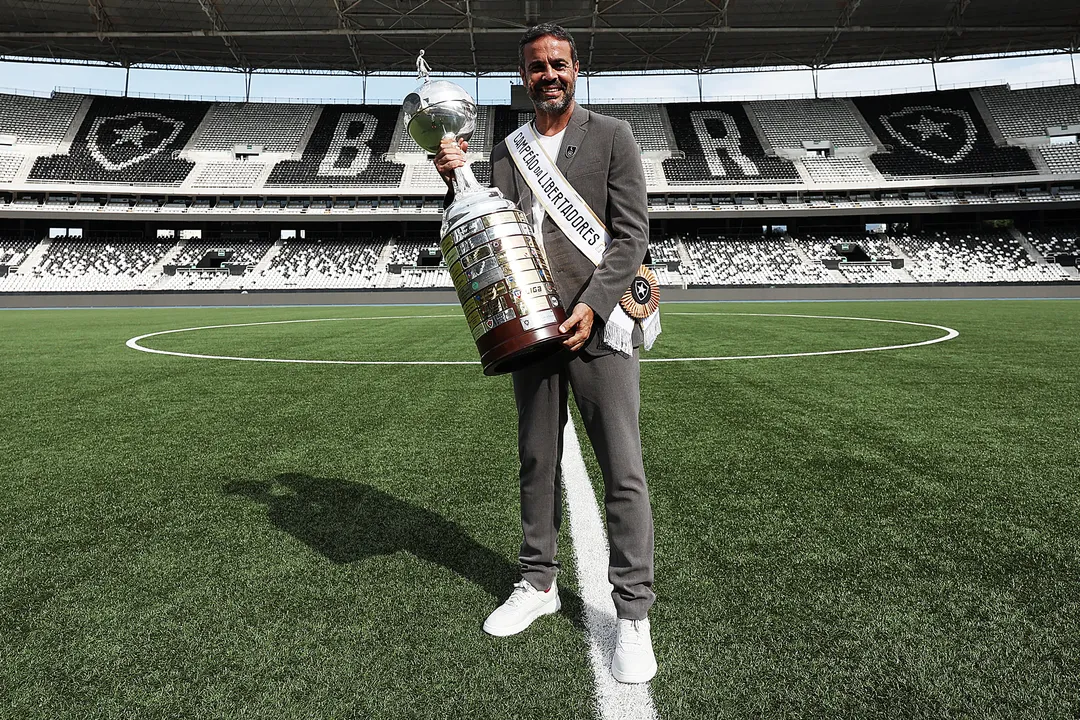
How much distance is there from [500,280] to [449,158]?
512mm

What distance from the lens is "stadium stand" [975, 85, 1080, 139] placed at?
43.7 m

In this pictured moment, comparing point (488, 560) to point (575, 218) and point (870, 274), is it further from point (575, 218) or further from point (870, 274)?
point (870, 274)

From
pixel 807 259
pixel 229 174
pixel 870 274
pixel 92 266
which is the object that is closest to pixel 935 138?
pixel 870 274

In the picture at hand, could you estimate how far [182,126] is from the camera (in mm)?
46875

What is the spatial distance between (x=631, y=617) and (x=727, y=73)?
2023 inches

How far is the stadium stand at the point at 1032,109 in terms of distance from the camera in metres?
43.7

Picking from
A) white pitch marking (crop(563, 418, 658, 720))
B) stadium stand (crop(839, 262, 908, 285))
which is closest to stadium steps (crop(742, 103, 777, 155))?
stadium stand (crop(839, 262, 908, 285))

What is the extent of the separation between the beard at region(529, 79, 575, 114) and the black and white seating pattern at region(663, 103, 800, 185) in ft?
145

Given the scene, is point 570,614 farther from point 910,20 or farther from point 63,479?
point 910,20

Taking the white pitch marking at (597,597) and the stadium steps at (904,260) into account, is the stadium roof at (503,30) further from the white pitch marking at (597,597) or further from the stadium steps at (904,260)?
the white pitch marking at (597,597)

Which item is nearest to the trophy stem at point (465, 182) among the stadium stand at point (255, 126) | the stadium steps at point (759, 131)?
the stadium steps at point (759, 131)

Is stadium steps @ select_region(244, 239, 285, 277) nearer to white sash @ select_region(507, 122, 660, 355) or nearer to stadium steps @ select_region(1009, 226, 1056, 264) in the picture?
white sash @ select_region(507, 122, 660, 355)

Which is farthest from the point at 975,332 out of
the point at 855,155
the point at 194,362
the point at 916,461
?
the point at 855,155

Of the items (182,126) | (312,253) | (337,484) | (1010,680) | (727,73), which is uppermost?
(727,73)
